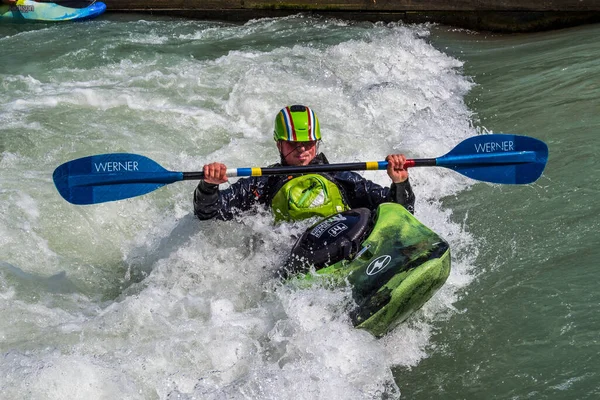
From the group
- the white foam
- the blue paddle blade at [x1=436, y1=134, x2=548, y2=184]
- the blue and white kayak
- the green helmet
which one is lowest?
the blue and white kayak

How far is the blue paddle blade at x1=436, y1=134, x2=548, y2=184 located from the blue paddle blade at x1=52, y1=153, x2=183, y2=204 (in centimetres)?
193

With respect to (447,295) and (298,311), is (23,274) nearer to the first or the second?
(298,311)

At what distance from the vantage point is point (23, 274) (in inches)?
202

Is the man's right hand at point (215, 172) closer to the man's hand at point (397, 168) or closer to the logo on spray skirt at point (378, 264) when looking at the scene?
the man's hand at point (397, 168)

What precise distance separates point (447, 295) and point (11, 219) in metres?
3.11

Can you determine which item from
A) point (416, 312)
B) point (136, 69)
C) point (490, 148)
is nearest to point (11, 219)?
point (416, 312)

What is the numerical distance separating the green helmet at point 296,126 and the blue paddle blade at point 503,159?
0.88 m

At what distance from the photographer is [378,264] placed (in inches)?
172

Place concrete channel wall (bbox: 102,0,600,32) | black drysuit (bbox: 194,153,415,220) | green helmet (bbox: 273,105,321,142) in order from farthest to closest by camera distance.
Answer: concrete channel wall (bbox: 102,0,600,32) < green helmet (bbox: 273,105,321,142) < black drysuit (bbox: 194,153,415,220)

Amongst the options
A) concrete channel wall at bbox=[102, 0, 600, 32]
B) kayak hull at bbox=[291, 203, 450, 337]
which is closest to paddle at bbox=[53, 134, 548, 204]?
kayak hull at bbox=[291, 203, 450, 337]

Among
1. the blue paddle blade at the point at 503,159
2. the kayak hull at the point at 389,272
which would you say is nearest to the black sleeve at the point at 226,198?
the kayak hull at the point at 389,272

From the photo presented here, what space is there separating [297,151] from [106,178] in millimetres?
1276

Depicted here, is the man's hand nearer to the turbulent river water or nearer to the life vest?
the life vest

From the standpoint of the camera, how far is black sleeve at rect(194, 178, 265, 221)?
5.20 meters
